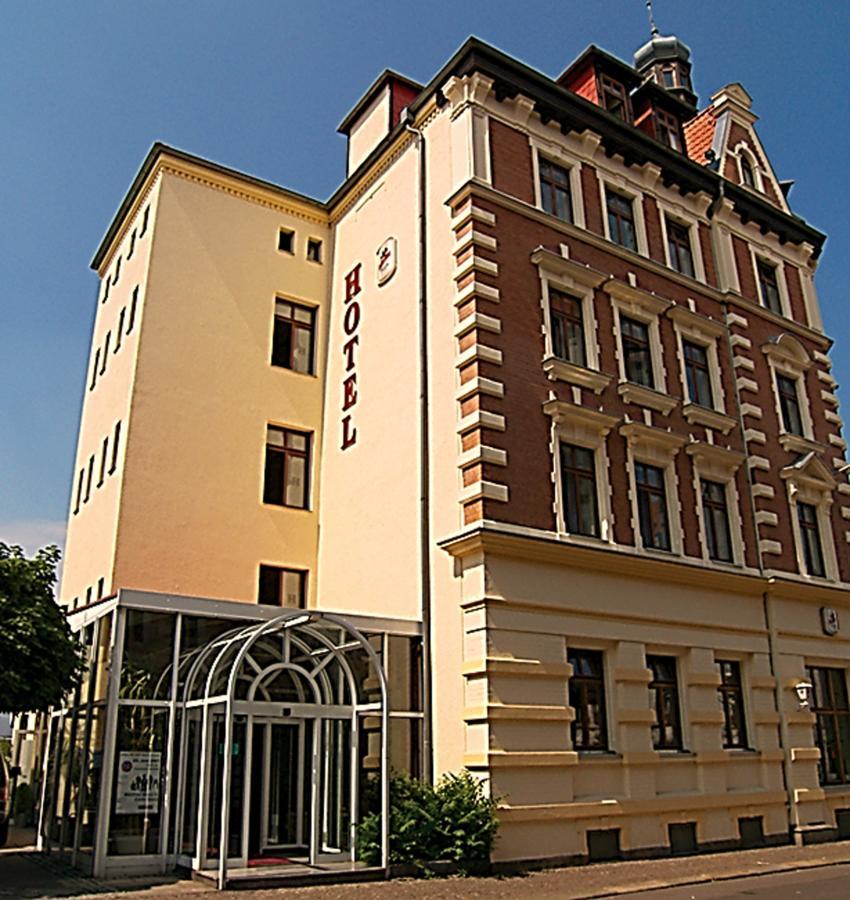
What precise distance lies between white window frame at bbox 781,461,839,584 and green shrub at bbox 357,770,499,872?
10973mm

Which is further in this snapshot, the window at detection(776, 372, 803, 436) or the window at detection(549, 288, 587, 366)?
the window at detection(776, 372, 803, 436)

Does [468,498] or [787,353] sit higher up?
[787,353]

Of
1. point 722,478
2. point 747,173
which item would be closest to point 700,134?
point 747,173

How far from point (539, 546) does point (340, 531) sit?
5.92 metres

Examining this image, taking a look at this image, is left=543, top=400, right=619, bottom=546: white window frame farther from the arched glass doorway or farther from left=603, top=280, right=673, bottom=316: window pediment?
the arched glass doorway

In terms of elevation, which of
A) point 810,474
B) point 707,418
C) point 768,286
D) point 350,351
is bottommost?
point 810,474

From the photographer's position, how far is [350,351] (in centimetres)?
2217

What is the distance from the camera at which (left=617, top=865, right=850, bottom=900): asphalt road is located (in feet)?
41.9

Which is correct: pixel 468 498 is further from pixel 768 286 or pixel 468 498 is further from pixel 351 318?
pixel 768 286

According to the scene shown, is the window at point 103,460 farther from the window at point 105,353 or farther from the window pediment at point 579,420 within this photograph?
the window pediment at point 579,420

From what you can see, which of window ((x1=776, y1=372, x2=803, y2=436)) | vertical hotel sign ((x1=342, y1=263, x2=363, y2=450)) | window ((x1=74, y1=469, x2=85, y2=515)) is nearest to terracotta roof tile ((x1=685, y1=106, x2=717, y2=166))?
window ((x1=776, y1=372, x2=803, y2=436))

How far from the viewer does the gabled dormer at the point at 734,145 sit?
26.0m

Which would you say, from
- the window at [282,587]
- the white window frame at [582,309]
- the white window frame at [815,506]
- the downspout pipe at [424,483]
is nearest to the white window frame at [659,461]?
the white window frame at [582,309]

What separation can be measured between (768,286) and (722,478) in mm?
7403
